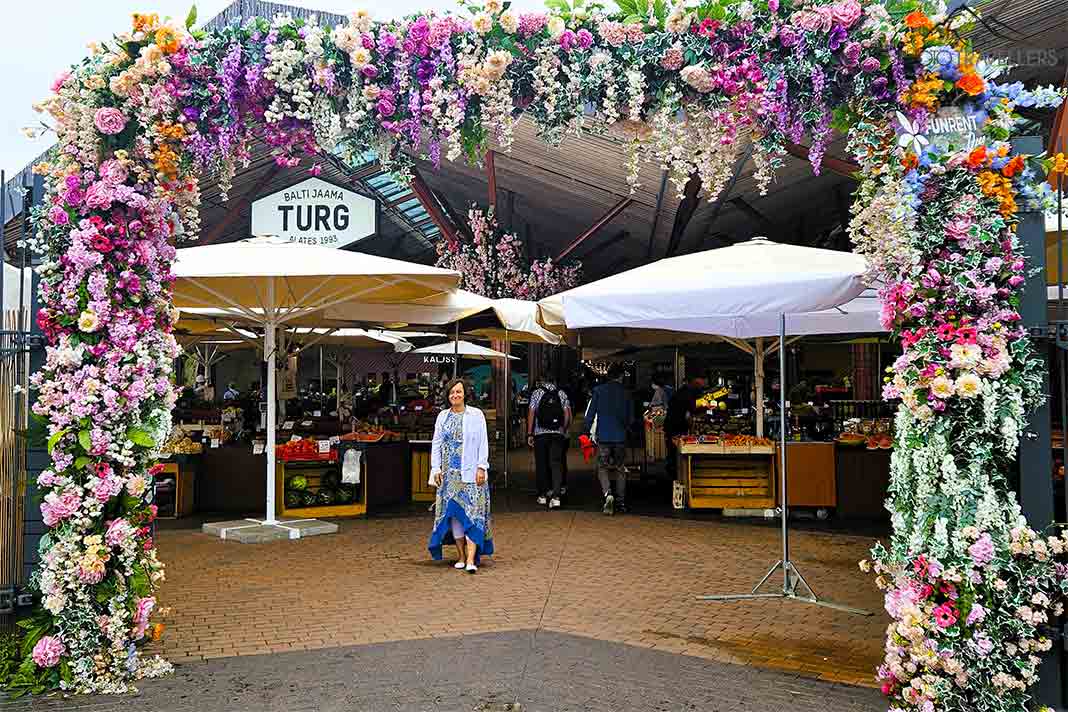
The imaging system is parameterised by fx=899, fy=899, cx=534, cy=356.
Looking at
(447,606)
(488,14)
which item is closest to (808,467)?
(447,606)

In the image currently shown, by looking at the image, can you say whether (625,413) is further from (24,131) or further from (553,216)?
(553,216)

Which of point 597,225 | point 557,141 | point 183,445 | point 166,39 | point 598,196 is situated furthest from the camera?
point 597,225

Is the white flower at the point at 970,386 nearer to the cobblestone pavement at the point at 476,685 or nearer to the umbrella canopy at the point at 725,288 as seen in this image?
the umbrella canopy at the point at 725,288

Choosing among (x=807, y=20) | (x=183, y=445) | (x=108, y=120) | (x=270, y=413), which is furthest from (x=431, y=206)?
(x=807, y=20)

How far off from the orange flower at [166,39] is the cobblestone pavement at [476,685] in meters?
3.69

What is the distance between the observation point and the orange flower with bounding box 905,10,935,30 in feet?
15.6

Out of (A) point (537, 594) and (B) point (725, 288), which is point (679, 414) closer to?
(A) point (537, 594)

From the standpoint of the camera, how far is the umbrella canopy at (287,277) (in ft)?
28.4

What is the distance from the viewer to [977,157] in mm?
4539

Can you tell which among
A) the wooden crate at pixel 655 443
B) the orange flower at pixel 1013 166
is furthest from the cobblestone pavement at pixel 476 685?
the wooden crate at pixel 655 443

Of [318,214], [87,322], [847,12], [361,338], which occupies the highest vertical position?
[318,214]

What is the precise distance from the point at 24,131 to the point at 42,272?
2.75 feet

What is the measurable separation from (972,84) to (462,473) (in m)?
4.94

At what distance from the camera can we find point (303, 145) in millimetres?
5762
